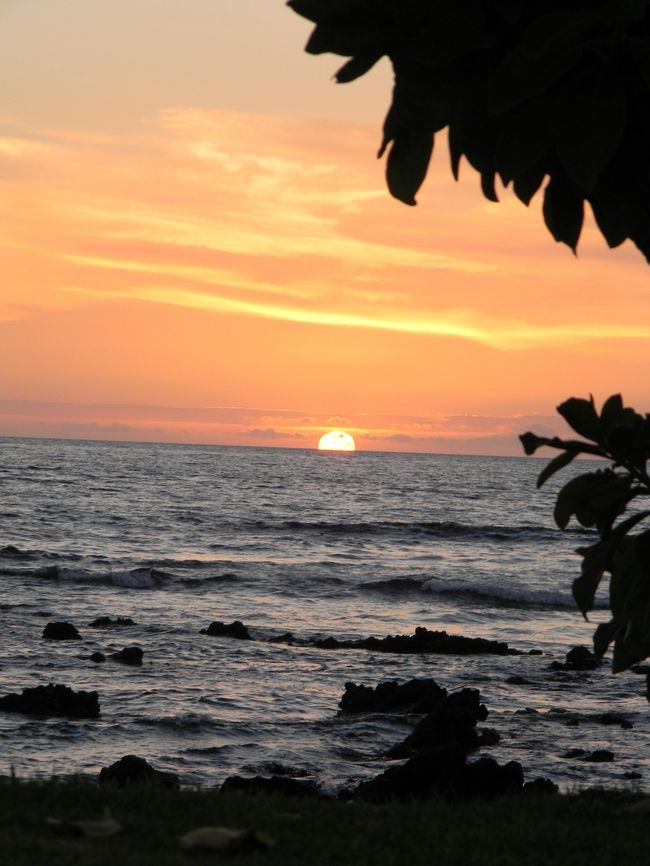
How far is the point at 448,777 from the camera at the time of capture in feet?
27.0

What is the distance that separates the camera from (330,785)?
34.2ft

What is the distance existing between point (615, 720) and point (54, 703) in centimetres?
683

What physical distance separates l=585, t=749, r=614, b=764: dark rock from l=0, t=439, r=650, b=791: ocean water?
0.54 ft

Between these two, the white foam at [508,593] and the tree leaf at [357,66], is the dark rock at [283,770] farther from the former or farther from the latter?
the white foam at [508,593]

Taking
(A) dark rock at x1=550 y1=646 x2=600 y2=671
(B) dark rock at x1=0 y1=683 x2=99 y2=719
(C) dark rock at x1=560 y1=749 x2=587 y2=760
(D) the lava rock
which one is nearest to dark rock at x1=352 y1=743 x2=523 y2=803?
(C) dark rock at x1=560 y1=749 x2=587 y2=760

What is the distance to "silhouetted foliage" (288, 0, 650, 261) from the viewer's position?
2.37m

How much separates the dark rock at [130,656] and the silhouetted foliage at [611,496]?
45.5 ft

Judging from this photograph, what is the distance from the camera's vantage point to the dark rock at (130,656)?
16.6 metres

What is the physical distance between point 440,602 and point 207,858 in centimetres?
2449

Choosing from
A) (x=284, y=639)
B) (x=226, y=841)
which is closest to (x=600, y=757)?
(x=226, y=841)

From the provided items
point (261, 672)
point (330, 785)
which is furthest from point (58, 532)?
point (330, 785)

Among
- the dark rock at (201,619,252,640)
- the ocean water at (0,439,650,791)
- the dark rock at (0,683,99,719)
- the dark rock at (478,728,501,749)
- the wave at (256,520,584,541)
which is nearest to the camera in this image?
the ocean water at (0,439,650,791)

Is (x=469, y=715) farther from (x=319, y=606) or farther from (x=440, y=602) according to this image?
(x=440, y=602)

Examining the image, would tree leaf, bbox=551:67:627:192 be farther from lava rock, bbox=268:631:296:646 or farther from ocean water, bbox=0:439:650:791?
lava rock, bbox=268:631:296:646
